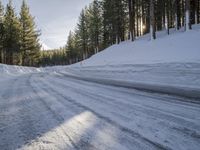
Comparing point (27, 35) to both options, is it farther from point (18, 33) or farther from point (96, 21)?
point (96, 21)

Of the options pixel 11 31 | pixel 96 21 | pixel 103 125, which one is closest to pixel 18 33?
pixel 11 31

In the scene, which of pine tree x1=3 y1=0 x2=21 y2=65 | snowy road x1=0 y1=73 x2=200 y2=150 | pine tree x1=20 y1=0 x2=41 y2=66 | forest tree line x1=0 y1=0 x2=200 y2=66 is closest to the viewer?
snowy road x1=0 y1=73 x2=200 y2=150

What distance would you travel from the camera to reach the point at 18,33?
5434 centimetres

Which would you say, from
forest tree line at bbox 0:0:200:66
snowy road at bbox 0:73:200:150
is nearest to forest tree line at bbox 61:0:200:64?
forest tree line at bbox 0:0:200:66

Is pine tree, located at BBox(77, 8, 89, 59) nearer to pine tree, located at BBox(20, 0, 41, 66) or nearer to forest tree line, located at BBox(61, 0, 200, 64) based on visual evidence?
forest tree line, located at BBox(61, 0, 200, 64)

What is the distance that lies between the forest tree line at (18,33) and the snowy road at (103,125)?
49.1 m

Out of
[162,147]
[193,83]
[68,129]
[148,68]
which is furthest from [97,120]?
[148,68]

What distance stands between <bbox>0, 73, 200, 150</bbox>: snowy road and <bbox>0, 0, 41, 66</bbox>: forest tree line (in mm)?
49079

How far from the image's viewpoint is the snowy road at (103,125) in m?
3.58

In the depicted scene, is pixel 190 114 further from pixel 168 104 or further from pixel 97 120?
pixel 97 120

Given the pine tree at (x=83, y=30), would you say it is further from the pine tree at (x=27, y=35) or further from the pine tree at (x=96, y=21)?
the pine tree at (x=27, y=35)

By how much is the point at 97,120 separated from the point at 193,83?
20.2 feet

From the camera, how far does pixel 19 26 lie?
5503 centimetres

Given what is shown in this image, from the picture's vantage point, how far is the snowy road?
11.7ft
